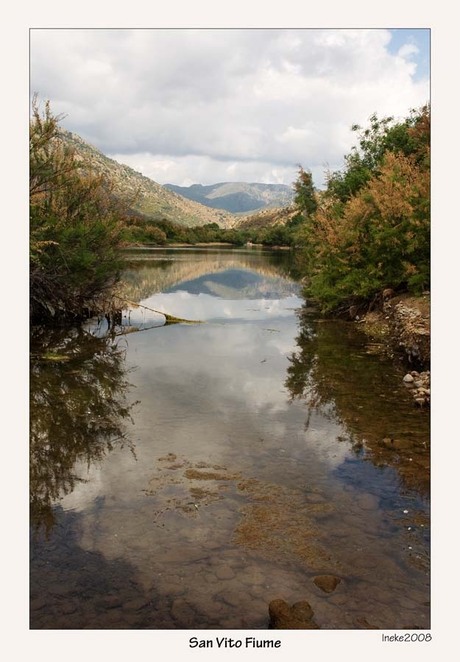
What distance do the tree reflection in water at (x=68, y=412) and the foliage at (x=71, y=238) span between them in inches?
108

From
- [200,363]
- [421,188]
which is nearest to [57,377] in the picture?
[200,363]

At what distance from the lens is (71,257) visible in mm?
20516

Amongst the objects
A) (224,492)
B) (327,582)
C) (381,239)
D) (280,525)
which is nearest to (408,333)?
(381,239)

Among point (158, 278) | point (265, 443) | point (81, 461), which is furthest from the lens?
point (158, 278)

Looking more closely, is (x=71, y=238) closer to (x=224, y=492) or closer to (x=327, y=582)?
(x=224, y=492)

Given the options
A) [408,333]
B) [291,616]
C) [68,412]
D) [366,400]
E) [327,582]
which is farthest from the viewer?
[408,333]

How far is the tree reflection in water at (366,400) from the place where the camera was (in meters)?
10.1

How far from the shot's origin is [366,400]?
13.5 m

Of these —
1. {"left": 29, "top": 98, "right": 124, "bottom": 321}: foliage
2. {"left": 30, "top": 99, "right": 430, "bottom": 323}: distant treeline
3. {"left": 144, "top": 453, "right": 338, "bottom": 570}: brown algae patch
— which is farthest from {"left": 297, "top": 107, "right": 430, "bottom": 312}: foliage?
{"left": 144, "top": 453, "right": 338, "bottom": 570}: brown algae patch

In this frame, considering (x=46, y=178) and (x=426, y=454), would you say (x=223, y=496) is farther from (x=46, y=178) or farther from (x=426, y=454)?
(x=46, y=178)

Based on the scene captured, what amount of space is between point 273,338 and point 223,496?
552 inches

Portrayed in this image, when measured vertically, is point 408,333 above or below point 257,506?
above

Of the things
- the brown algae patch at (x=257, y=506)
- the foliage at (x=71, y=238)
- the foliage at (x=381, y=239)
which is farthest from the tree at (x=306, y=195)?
the brown algae patch at (x=257, y=506)

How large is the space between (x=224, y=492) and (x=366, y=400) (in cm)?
609
